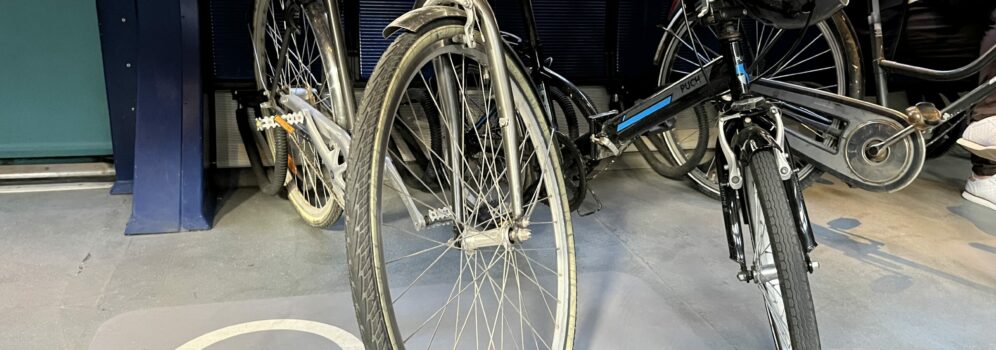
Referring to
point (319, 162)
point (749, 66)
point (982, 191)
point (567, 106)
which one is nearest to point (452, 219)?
point (319, 162)

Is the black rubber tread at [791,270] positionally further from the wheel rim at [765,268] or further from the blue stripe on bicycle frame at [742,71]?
the blue stripe on bicycle frame at [742,71]

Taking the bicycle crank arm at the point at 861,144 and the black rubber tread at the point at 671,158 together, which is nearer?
the bicycle crank arm at the point at 861,144

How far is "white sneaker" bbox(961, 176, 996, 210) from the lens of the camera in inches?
107

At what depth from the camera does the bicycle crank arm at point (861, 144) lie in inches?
72.7

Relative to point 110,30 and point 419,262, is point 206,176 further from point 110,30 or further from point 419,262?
point 419,262

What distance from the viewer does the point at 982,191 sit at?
277cm

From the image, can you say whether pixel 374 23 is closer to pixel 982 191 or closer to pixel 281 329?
pixel 281 329

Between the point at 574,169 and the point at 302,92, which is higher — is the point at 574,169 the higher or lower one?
the lower one

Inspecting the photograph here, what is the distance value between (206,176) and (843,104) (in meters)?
2.22

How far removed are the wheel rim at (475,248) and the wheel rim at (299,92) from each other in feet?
0.84

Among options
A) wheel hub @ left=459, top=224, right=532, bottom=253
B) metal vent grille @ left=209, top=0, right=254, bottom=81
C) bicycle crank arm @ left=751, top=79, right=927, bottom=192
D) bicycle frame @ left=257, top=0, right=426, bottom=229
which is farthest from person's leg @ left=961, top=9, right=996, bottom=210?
metal vent grille @ left=209, top=0, right=254, bottom=81

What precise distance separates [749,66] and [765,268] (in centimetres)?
110

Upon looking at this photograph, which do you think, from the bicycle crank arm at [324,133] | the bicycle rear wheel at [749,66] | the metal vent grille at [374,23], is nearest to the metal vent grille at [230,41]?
the metal vent grille at [374,23]

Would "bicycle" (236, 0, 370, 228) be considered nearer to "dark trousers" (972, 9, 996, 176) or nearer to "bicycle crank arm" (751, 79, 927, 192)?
"bicycle crank arm" (751, 79, 927, 192)
